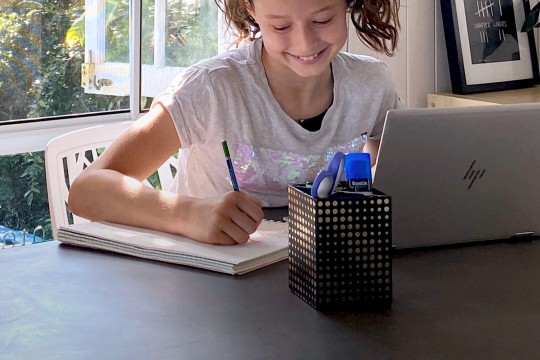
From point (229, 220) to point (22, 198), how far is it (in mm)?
1673

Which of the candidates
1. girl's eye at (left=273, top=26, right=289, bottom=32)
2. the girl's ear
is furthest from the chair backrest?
girl's eye at (left=273, top=26, right=289, bottom=32)

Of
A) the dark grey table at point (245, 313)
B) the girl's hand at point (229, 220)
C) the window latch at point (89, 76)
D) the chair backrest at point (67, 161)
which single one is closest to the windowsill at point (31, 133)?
the window latch at point (89, 76)

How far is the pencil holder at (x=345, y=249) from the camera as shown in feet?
3.62

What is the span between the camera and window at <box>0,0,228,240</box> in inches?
107

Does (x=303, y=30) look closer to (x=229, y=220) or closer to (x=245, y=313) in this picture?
(x=229, y=220)

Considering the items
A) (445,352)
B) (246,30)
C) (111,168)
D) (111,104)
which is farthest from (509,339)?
(111,104)

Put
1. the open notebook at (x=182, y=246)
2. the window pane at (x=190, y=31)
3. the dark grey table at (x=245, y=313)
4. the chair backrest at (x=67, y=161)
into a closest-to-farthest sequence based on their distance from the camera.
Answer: the dark grey table at (x=245, y=313)
the open notebook at (x=182, y=246)
the chair backrest at (x=67, y=161)
the window pane at (x=190, y=31)

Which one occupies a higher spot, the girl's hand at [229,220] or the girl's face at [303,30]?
the girl's face at [303,30]

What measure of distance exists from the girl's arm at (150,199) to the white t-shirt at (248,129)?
71 millimetres

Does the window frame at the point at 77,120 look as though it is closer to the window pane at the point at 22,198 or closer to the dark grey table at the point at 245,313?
the window pane at the point at 22,198

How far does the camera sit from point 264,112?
1903mm

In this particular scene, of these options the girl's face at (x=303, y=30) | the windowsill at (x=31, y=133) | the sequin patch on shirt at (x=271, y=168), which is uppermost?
the girl's face at (x=303, y=30)

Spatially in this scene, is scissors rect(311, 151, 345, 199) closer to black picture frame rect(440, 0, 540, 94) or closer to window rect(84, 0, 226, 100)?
window rect(84, 0, 226, 100)

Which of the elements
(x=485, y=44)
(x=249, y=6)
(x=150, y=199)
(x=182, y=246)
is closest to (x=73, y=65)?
(x=249, y=6)
